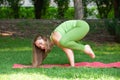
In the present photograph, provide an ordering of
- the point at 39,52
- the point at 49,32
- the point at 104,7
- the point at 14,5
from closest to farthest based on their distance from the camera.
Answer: the point at 39,52 → the point at 49,32 → the point at 14,5 → the point at 104,7

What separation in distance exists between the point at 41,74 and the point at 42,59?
155 centimetres

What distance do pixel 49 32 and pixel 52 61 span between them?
5.93 m

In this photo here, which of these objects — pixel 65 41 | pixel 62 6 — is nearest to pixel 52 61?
pixel 65 41

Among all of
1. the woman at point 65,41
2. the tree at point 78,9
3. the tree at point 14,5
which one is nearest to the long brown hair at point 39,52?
the woman at point 65,41

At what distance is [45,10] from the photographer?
74.7ft

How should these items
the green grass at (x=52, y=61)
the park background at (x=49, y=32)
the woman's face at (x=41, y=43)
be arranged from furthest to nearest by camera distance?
1. the woman's face at (x=41, y=43)
2. the park background at (x=49, y=32)
3. the green grass at (x=52, y=61)

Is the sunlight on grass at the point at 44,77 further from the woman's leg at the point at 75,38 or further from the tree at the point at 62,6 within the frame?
the tree at the point at 62,6

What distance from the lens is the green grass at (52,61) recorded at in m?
8.33

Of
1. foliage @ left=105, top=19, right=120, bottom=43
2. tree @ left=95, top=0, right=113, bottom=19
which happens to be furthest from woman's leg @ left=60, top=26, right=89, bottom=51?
tree @ left=95, top=0, right=113, bottom=19

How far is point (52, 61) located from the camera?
10.8 m

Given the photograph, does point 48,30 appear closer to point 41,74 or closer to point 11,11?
point 11,11

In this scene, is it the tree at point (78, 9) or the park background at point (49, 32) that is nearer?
the park background at point (49, 32)

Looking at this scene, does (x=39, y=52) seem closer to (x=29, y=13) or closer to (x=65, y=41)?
(x=65, y=41)

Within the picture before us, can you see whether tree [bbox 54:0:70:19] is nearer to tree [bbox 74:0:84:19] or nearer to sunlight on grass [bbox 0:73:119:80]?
tree [bbox 74:0:84:19]
